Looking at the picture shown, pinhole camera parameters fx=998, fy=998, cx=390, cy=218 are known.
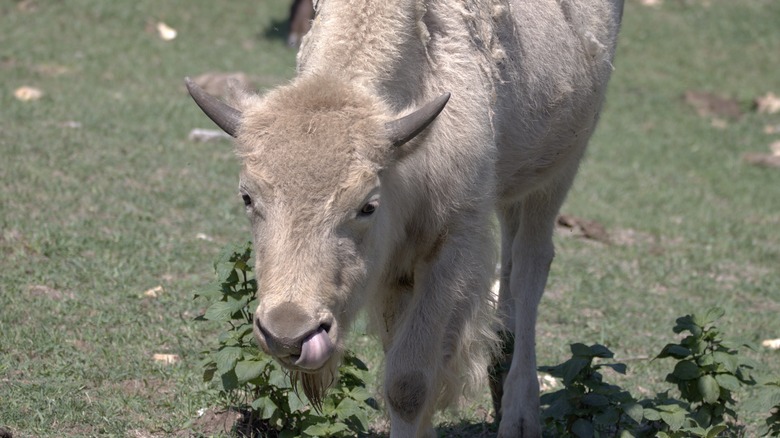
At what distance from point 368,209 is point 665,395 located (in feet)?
6.51

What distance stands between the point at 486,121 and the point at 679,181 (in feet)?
23.6

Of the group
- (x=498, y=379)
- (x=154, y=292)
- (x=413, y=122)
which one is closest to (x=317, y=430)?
(x=413, y=122)

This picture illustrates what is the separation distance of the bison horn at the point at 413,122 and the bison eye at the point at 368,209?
22cm

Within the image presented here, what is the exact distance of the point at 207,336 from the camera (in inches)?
217

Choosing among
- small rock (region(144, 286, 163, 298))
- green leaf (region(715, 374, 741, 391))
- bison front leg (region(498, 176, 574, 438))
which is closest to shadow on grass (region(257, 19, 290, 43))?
small rock (region(144, 286, 163, 298))

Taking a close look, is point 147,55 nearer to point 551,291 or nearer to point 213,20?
point 213,20

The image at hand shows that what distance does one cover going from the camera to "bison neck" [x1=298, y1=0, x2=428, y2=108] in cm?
369

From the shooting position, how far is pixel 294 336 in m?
3.03

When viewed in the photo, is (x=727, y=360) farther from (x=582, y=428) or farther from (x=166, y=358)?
(x=166, y=358)

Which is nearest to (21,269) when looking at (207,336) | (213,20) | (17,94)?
A: (207,336)

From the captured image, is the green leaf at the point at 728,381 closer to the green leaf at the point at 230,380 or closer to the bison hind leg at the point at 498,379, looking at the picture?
the bison hind leg at the point at 498,379

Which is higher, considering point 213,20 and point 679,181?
point 679,181

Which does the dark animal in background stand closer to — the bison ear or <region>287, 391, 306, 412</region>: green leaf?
<region>287, 391, 306, 412</region>: green leaf

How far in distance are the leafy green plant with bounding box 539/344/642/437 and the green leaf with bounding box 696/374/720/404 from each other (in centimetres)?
34
